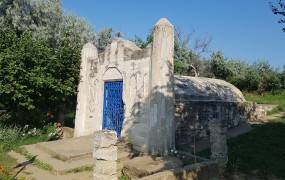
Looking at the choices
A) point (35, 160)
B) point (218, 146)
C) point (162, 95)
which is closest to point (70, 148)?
point (35, 160)

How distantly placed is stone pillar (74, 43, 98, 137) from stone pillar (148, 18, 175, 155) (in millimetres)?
4057

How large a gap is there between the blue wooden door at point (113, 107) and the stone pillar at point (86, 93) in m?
0.87

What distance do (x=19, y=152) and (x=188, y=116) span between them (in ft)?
19.4

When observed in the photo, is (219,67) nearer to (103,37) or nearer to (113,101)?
(103,37)

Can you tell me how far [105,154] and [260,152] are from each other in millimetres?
5923

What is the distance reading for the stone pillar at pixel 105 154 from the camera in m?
5.59

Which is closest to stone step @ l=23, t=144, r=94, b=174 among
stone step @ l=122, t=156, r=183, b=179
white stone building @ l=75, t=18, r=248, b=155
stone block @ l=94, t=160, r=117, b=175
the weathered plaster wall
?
stone step @ l=122, t=156, r=183, b=179

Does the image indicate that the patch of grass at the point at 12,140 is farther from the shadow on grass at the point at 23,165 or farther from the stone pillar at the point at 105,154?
the stone pillar at the point at 105,154

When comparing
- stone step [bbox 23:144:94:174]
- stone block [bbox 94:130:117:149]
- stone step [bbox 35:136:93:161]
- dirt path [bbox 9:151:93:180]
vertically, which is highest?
stone block [bbox 94:130:117:149]

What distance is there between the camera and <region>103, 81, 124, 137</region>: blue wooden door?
10.7 metres

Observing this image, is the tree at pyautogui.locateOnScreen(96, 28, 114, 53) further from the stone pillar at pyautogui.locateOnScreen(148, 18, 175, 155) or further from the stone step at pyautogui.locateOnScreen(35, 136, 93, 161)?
the stone pillar at pyautogui.locateOnScreen(148, 18, 175, 155)

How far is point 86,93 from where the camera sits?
41.5 ft

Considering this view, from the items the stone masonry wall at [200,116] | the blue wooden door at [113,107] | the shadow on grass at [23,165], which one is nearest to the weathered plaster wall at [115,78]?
the blue wooden door at [113,107]

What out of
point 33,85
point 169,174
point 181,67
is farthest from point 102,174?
point 181,67
